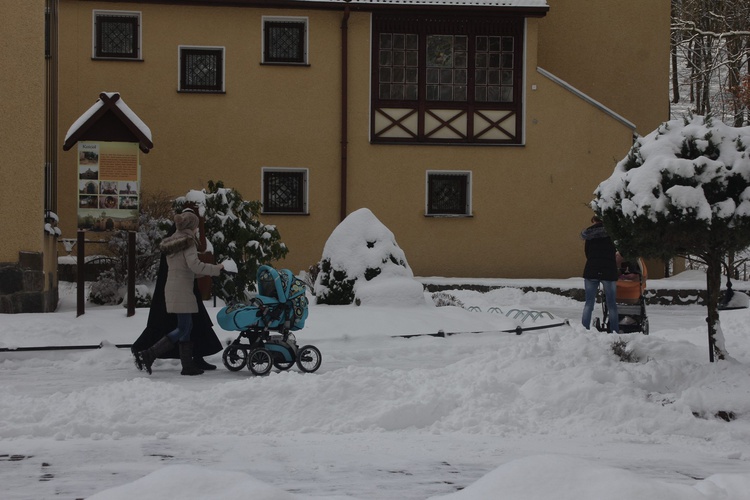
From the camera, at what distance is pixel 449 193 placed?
2628 centimetres

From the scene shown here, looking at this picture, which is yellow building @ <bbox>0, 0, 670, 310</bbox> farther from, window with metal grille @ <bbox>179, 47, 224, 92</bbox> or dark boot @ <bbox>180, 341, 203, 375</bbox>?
dark boot @ <bbox>180, 341, 203, 375</bbox>

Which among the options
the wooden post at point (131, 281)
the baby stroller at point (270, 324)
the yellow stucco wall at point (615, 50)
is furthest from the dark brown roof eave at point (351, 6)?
the baby stroller at point (270, 324)

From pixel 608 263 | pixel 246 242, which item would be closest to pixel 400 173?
pixel 246 242

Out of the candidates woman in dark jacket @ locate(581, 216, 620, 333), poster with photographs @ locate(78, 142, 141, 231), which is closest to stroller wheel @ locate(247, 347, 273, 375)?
poster with photographs @ locate(78, 142, 141, 231)

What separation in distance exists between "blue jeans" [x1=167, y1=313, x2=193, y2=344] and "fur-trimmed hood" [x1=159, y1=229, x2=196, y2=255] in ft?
2.20

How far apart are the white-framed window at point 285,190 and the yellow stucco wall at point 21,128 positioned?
9.94m

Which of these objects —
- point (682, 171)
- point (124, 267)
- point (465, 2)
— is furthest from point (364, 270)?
point (465, 2)

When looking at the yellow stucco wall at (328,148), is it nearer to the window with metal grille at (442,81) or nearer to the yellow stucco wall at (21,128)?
the window with metal grille at (442,81)

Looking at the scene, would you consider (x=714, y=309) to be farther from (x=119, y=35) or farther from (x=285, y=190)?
(x=119, y=35)

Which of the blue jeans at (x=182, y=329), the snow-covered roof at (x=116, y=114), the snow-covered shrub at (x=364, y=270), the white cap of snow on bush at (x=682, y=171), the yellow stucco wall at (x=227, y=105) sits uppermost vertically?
the yellow stucco wall at (x=227, y=105)

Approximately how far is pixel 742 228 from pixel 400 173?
16.6 metres

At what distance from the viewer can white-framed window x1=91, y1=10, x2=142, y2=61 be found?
25.3 m

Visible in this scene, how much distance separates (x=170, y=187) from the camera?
25344mm

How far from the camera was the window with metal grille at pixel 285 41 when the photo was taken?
84.6 ft
